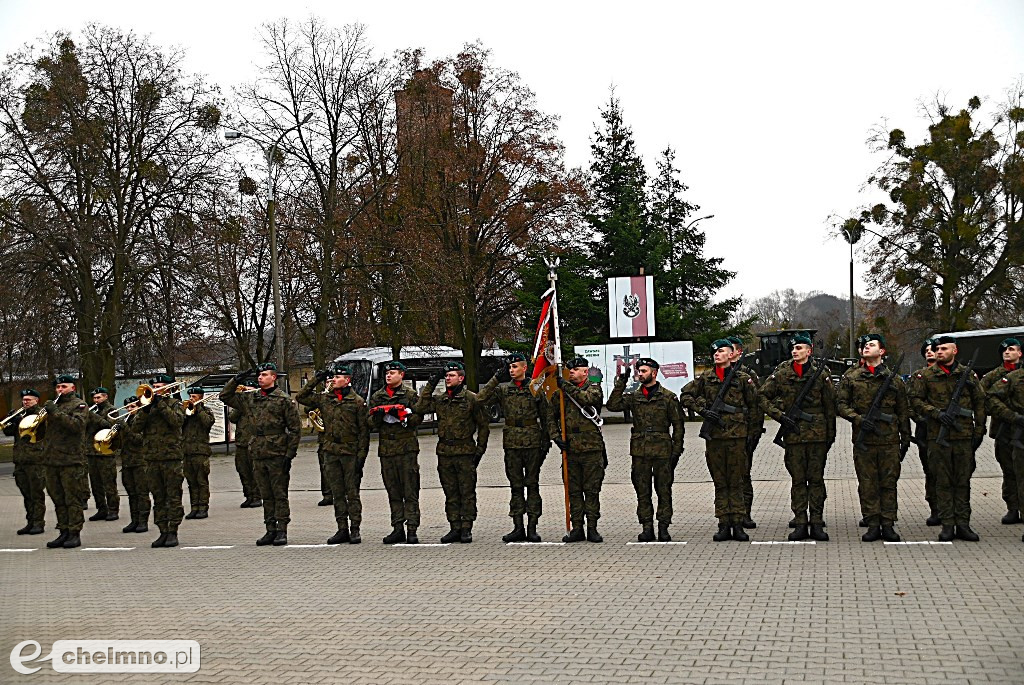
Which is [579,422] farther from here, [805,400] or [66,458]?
[66,458]

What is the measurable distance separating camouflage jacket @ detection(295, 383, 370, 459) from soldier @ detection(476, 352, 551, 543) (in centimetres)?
153

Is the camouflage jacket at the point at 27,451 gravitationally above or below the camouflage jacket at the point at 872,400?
below

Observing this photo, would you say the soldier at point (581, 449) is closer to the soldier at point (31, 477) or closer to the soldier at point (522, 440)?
the soldier at point (522, 440)

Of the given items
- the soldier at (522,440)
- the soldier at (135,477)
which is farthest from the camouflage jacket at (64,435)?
the soldier at (522,440)

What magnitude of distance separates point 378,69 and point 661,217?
12.6 metres

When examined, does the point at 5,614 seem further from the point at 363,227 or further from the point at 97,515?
the point at 363,227

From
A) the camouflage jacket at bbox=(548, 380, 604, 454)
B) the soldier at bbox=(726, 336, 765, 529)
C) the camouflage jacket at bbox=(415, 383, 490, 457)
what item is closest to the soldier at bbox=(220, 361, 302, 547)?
the camouflage jacket at bbox=(415, 383, 490, 457)

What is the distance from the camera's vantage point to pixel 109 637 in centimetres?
781

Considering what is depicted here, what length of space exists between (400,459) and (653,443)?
9.28 ft

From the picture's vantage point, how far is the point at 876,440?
1073 cm

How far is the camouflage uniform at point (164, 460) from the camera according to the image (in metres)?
12.8

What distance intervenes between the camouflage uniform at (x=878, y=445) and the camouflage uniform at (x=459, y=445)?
3.88m

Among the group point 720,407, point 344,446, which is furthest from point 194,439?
point 720,407

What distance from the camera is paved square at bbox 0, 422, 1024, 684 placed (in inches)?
257
